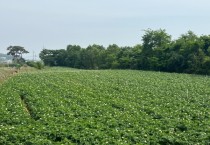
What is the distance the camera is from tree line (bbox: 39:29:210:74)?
47.9 meters

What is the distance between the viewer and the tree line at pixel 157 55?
47.9 meters

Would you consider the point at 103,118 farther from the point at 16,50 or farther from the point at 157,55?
the point at 16,50

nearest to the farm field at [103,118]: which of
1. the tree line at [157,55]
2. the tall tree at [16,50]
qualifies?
the tree line at [157,55]

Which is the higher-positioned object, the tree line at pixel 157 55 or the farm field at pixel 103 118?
the tree line at pixel 157 55

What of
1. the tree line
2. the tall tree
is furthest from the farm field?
the tall tree

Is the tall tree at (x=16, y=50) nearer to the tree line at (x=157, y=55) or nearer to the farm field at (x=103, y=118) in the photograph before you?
the tree line at (x=157, y=55)

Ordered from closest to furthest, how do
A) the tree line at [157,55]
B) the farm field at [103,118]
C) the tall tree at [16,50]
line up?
the farm field at [103,118] < the tree line at [157,55] < the tall tree at [16,50]

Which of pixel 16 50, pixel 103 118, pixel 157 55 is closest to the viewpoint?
pixel 103 118

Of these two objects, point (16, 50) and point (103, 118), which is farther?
point (16, 50)

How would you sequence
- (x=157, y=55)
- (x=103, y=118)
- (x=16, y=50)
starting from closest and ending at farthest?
(x=103, y=118) < (x=157, y=55) < (x=16, y=50)

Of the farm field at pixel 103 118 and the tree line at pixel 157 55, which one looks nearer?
the farm field at pixel 103 118

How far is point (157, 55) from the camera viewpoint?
57.3m

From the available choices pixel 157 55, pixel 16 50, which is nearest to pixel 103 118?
pixel 157 55

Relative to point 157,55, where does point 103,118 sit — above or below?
below
